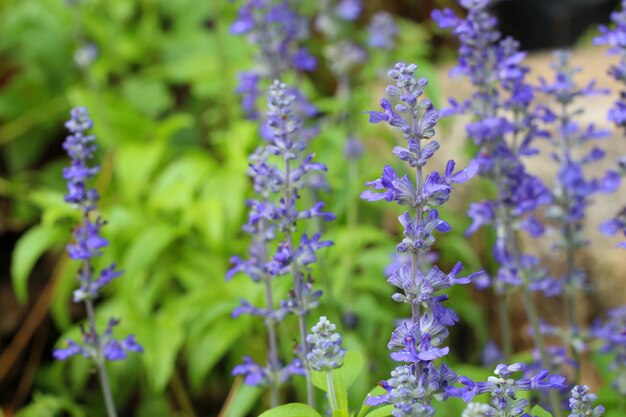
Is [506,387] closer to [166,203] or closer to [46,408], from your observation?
[46,408]

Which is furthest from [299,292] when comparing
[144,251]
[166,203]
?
[166,203]

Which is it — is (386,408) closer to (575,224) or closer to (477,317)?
(575,224)

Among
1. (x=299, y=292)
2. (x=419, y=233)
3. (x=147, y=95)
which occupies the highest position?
(x=419, y=233)

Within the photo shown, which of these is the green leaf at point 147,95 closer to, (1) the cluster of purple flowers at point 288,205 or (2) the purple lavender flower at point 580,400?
(1) the cluster of purple flowers at point 288,205

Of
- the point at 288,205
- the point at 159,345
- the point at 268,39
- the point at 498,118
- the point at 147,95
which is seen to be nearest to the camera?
the point at 288,205

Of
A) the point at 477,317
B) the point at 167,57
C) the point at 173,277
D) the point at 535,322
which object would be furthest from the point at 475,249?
the point at 167,57

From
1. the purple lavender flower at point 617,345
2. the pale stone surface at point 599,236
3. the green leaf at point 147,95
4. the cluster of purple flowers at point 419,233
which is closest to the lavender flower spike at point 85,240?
the cluster of purple flowers at point 419,233

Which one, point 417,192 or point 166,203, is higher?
point 417,192
